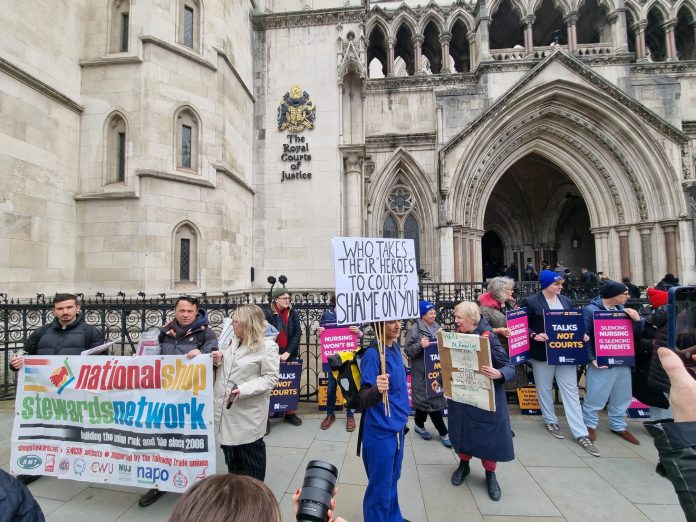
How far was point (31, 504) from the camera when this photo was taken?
1220 millimetres

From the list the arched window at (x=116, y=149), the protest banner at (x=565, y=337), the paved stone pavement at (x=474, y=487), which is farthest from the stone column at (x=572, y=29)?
the arched window at (x=116, y=149)

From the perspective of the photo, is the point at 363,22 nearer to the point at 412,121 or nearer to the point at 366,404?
the point at 412,121

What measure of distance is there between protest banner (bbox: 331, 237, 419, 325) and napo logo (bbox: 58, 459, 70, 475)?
290cm

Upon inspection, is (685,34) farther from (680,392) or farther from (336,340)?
(680,392)

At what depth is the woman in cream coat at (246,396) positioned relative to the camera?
9.12ft

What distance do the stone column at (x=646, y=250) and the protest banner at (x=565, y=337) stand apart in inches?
504

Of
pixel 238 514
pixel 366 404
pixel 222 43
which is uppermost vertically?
pixel 222 43

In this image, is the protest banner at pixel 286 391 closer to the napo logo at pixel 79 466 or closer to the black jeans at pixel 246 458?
the black jeans at pixel 246 458

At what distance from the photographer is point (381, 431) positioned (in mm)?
2484

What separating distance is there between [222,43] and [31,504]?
1273cm

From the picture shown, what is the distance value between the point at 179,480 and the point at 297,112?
41.2 ft

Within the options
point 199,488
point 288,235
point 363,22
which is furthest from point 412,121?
point 199,488

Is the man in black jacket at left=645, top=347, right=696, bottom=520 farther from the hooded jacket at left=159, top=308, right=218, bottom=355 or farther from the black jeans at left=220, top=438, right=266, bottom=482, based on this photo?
the hooded jacket at left=159, top=308, right=218, bottom=355

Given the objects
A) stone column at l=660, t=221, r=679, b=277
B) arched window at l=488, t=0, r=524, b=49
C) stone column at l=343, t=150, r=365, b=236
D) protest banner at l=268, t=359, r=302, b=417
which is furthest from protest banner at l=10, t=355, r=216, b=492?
arched window at l=488, t=0, r=524, b=49
